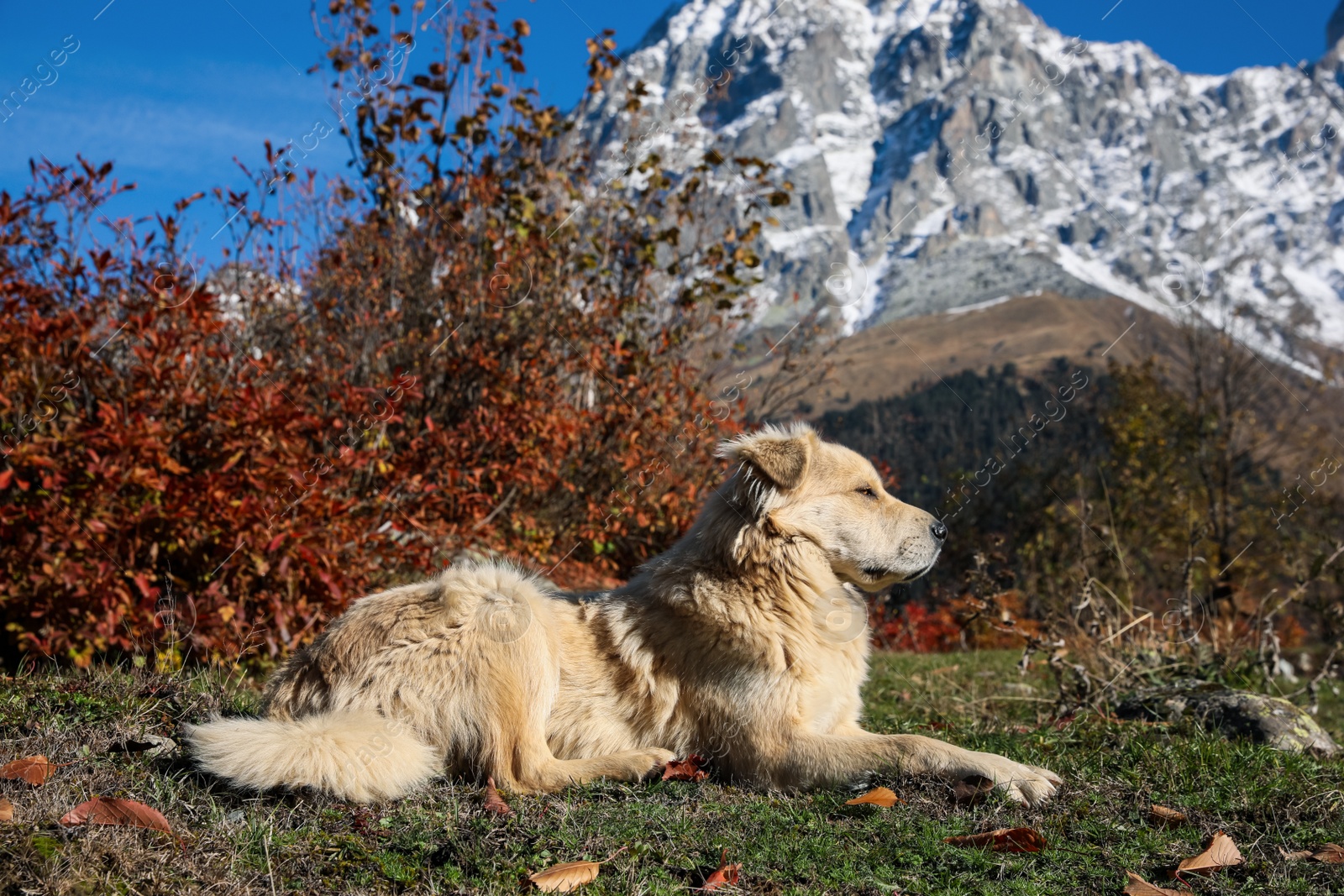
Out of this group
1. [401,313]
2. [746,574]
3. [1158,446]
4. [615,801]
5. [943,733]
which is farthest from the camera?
[1158,446]

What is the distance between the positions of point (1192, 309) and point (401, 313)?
764 inches

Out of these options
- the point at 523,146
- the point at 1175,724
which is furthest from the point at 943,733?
the point at 523,146

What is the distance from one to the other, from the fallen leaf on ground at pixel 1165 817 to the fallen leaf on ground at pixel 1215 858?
26 centimetres

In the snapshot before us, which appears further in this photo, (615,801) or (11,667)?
(11,667)

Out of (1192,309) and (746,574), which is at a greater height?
(1192,309)

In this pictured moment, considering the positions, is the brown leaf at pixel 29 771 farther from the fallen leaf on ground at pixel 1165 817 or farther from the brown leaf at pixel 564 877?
the fallen leaf on ground at pixel 1165 817

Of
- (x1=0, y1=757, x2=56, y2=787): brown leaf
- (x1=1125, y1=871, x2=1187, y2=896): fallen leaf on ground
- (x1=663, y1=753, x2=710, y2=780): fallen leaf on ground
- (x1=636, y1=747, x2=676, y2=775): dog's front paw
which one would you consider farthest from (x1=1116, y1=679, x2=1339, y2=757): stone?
(x1=0, y1=757, x2=56, y2=787): brown leaf

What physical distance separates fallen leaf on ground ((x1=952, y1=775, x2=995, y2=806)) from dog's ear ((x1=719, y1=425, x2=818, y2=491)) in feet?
5.53

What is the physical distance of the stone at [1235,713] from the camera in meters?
5.20

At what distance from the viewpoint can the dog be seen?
12.8 feet

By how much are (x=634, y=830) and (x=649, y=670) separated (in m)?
1.19

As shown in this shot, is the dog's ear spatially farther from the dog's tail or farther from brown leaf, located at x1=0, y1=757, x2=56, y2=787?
brown leaf, located at x1=0, y1=757, x2=56, y2=787

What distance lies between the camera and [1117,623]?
6902 millimetres

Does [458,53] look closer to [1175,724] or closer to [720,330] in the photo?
[720,330]
